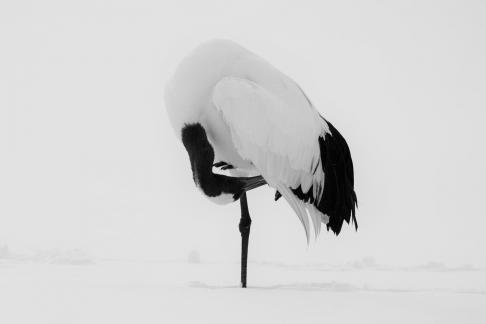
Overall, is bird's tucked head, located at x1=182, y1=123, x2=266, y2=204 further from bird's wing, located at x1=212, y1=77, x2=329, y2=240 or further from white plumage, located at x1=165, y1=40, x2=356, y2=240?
bird's wing, located at x1=212, y1=77, x2=329, y2=240

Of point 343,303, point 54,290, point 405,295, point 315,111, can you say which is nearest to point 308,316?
point 343,303

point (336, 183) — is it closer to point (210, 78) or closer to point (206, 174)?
point (206, 174)

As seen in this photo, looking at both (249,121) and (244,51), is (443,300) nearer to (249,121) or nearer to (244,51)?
(249,121)

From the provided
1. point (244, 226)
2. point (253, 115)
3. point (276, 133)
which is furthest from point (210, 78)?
point (244, 226)

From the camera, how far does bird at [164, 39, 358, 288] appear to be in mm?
3738

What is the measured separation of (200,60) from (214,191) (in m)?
0.93

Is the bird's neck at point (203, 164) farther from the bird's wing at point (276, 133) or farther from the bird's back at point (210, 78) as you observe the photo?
the bird's wing at point (276, 133)

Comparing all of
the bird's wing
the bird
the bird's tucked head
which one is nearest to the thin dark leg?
the bird

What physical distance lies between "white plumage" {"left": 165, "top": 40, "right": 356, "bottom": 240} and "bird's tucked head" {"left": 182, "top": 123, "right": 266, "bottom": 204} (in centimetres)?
10

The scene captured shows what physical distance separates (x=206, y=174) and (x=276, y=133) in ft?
1.80

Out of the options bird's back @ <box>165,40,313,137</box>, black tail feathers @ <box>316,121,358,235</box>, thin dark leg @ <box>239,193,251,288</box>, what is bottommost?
thin dark leg @ <box>239,193,251,288</box>

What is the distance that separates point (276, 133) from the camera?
3.80 meters

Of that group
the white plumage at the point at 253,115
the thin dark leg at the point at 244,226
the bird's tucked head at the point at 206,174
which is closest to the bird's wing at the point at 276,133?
the white plumage at the point at 253,115

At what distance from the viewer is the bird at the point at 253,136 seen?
3.74 m
